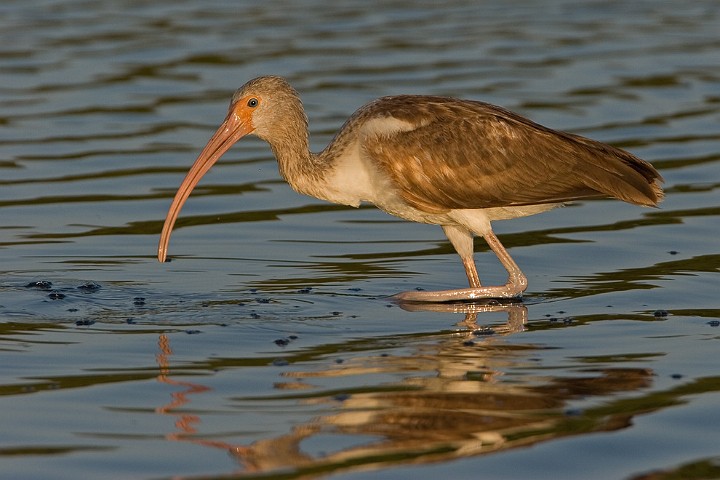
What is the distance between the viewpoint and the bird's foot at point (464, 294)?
11.0 metres

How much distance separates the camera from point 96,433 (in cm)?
777

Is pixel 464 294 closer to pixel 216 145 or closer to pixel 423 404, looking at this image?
pixel 216 145

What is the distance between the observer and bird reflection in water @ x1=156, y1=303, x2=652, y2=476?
745cm

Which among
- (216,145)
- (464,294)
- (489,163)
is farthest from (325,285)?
(489,163)

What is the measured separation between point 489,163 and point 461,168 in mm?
222

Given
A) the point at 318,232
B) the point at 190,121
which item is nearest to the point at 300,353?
the point at 318,232

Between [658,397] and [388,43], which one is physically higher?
[388,43]

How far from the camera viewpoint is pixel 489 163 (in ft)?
36.8

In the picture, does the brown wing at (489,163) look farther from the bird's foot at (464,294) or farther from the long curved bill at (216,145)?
the long curved bill at (216,145)

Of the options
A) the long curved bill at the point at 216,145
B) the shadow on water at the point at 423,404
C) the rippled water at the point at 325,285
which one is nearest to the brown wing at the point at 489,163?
the rippled water at the point at 325,285

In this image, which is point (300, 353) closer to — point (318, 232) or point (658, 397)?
point (658, 397)

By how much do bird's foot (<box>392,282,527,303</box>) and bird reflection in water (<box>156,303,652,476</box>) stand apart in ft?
3.90

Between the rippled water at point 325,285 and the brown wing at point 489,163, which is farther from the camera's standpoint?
the brown wing at point 489,163

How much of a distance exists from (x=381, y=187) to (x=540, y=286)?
5.05 feet
